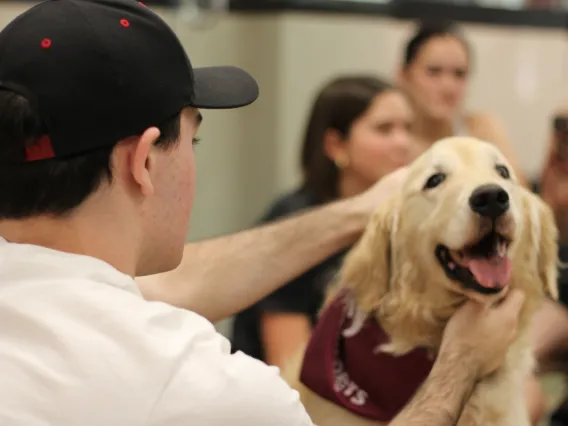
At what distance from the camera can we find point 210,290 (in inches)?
55.9

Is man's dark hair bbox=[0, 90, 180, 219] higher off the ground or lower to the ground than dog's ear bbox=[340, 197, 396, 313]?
higher

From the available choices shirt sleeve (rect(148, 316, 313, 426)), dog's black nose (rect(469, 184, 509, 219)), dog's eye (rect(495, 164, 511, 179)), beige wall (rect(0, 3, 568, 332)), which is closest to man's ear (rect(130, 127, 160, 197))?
shirt sleeve (rect(148, 316, 313, 426))

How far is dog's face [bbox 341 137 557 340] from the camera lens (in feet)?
4.10

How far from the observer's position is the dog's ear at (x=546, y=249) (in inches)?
53.5

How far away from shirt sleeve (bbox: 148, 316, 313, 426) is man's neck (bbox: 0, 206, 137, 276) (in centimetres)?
14

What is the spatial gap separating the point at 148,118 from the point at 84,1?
0.14 meters

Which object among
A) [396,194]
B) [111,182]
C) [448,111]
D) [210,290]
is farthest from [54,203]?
[448,111]

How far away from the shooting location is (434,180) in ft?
4.48

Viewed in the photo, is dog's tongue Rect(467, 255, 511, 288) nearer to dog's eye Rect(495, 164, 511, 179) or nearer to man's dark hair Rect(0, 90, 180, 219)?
dog's eye Rect(495, 164, 511, 179)

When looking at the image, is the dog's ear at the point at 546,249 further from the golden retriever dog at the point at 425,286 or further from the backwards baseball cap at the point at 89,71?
the backwards baseball cap at the point at 89,71

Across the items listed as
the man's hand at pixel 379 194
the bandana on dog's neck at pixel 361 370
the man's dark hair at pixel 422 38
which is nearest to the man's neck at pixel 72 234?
the bandana on dog's neck at pixel 361 370

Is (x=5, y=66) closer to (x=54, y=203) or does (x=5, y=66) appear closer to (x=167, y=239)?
(x=54, y=203)

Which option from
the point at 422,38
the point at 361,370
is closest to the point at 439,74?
the point at 422,38

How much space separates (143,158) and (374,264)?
0.62 m
